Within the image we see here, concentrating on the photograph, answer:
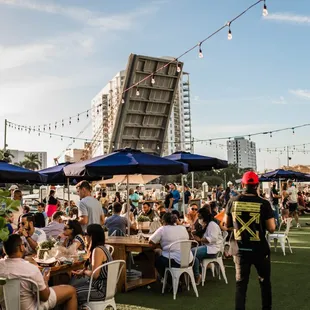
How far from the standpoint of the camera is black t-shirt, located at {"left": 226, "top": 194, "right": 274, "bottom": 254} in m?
4.36

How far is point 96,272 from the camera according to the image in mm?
4531

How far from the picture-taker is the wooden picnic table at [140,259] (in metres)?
6.56

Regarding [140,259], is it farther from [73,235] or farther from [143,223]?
[73,235]

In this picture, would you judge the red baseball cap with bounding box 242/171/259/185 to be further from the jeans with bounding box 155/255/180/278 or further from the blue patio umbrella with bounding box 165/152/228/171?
the blue patio umbrella with bounding box 165/152/228/171

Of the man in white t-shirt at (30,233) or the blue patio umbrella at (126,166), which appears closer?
the man in white t-shirt at (30,233)

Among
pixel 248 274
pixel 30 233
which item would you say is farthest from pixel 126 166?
pixel 248 274

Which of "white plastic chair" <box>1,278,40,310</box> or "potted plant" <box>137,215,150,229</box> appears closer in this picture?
"white plastic chair" <box>1,278,40,310</box>

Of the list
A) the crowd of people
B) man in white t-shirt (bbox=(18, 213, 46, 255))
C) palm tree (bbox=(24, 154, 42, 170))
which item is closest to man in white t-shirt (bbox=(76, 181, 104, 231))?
the crowd of people

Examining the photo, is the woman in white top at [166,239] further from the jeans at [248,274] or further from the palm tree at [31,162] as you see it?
the palm tree at [31,162]

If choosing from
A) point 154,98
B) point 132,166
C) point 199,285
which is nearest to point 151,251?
point 199,285

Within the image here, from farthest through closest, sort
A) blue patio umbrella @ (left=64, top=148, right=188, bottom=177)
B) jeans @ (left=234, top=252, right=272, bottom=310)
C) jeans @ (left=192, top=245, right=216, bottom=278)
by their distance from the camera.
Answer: blue patio umbrella @ (left=64, top=148, right=188, bottom=177), jeans @ (left=192, top=245, right=216, bottom=278), jeans @ (left=234, top=252, right=272, bottom=310)

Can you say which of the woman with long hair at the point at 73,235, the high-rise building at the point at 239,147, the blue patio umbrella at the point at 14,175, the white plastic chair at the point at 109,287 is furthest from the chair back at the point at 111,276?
the high-rise building at the point at 239,147

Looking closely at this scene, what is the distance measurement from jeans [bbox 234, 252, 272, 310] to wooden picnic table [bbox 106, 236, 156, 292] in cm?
227

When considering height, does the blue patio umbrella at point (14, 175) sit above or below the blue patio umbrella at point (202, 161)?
below
